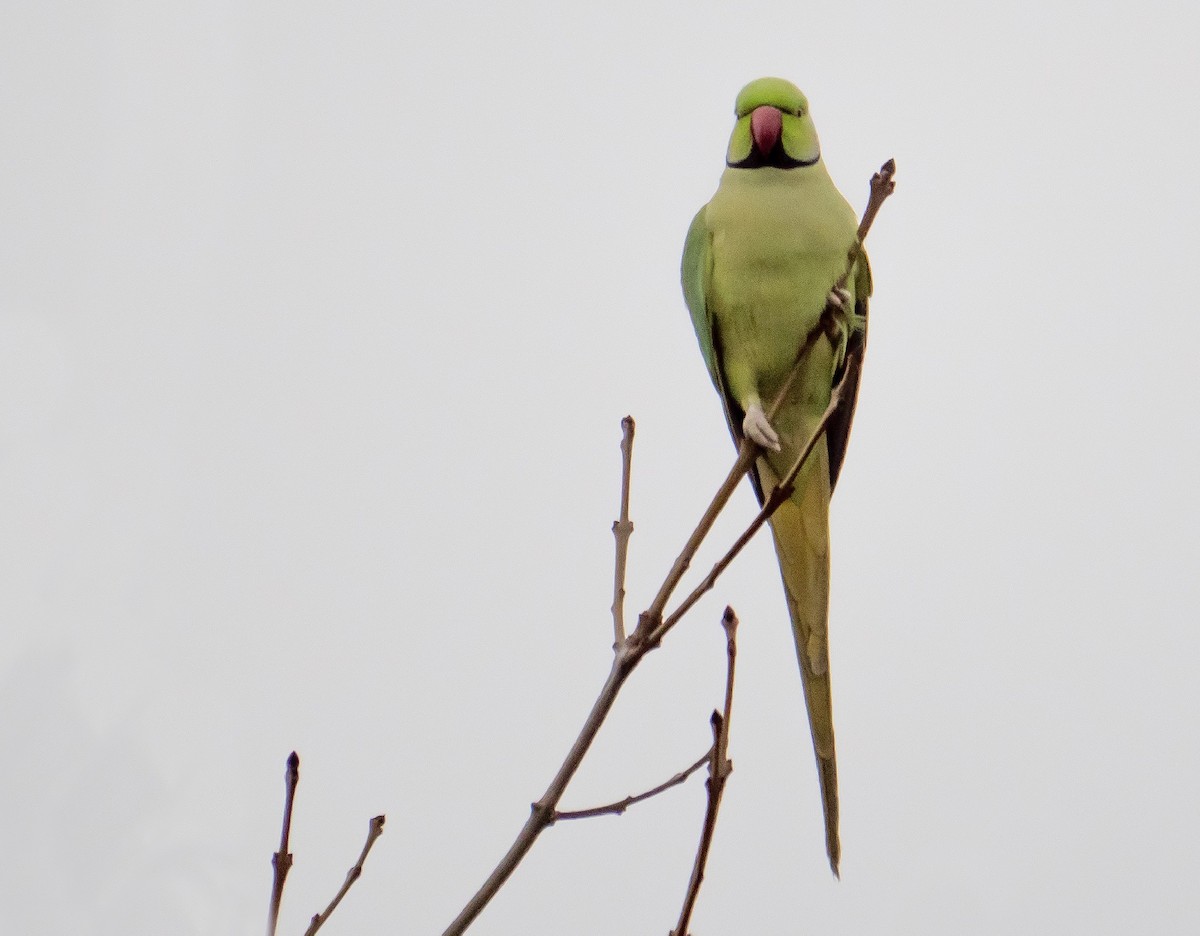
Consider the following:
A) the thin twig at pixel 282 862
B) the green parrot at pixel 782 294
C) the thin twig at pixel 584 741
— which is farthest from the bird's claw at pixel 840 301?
the thin twig at pixel 282 862

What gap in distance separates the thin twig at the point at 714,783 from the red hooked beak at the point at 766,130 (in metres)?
1.94

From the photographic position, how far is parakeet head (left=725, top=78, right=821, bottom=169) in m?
3.11

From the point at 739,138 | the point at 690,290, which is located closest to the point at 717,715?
the point at 690,290

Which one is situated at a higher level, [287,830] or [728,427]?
[728,427]

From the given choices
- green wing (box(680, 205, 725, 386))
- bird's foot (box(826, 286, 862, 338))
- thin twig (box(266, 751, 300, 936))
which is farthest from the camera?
green wing (box(680, 205, 725, 386))

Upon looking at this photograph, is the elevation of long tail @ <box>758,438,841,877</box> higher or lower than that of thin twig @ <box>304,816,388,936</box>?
higher

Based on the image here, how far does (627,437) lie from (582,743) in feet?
1.85

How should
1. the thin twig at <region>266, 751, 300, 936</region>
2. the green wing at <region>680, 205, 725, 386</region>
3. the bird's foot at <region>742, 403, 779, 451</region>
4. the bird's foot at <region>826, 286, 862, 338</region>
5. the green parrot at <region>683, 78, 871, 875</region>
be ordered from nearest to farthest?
the thin twig at <region>266, 751, 300, 936</region> < the bird's foot at <region>826, 286, 862, 338</region> < the bird's foot at <region>742, 403, 779, 451</region> < the green parrot at <region>683, 78, 871, 875</region> < the green wing at <region>680, 205, 725, 386</region>

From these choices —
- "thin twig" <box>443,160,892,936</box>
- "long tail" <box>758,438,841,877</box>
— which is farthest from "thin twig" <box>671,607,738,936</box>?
"long tail" <box>758,438,841,877</box>

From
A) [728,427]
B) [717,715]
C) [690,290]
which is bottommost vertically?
[717,715]

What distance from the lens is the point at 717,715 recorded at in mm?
1395

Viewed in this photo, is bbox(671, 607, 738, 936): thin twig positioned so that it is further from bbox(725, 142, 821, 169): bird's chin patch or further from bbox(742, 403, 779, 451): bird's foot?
bbox(725, 142, 821, 169): bird's chin patch

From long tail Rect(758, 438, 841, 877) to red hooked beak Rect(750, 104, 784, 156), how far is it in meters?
0.78

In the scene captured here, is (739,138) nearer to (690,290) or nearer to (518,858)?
(690,290)
